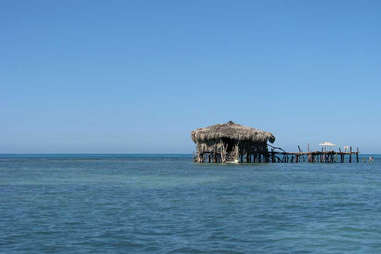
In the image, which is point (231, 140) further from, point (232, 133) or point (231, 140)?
point (232, 133)

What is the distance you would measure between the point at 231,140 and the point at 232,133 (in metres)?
3.53

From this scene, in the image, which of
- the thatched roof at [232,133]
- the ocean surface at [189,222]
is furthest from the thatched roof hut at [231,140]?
the ocean surface at [189,222]

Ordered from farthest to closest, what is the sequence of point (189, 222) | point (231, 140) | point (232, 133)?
point (231, 140), point (232, 133), point (189, 222)

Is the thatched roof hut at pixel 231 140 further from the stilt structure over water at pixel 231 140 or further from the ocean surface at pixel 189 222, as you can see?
the ocean surface at pixel 189 222

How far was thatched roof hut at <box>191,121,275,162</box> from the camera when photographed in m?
48.0

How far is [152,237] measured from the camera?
1099cm

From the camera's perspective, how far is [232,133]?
4766 centimetres

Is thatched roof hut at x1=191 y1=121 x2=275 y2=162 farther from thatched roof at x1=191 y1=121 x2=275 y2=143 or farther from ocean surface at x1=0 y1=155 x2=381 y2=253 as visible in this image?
ocean surface at x1=0 y1=155 x2=381 y2=253

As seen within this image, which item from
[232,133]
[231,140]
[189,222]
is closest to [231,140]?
[231,140]

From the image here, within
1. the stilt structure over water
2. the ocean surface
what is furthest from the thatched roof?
the ocean surface

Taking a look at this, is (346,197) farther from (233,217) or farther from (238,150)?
(238,150)

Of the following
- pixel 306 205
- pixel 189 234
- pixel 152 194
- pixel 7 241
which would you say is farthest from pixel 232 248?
pixel 152 194

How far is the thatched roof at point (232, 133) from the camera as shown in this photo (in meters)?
47.8

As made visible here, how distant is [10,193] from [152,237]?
38.8 feet
